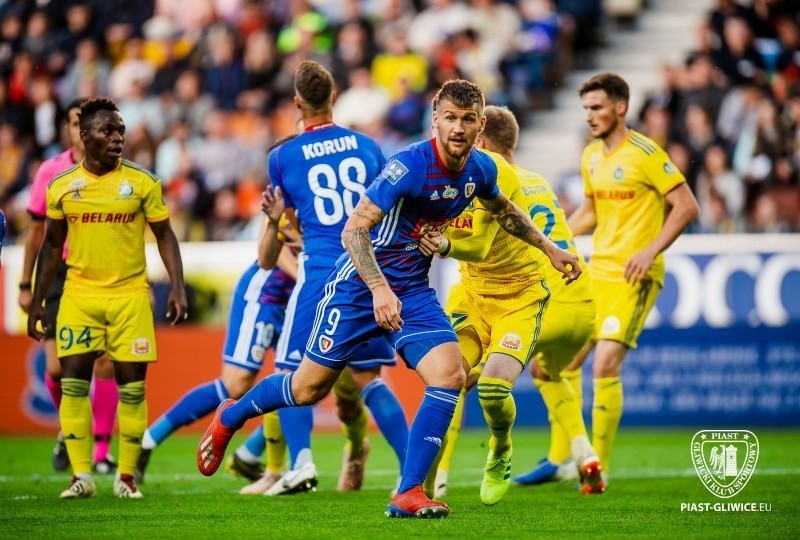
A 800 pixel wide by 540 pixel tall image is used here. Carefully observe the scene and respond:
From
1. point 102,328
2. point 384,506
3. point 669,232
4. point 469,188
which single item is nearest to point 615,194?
point 669,232

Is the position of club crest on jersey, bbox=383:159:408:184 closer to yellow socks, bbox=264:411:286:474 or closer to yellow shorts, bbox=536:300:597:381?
yellow shorts, bbox=536:300:597:381

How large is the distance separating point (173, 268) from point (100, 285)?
475mm

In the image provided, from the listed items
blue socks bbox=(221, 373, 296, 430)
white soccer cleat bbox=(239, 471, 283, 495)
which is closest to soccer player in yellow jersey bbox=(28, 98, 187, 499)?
white soccer cleat bbox=(239, 471, 283, 495)

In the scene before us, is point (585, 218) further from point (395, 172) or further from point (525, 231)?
point (395, 172)

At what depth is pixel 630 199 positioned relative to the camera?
31.6ft

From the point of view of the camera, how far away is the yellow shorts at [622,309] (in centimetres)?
941

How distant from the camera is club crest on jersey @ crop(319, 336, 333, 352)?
7.35 meters

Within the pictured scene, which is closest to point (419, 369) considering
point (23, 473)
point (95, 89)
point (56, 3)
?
point (23, 473)

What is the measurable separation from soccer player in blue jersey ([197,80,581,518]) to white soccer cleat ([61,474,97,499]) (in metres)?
1.68

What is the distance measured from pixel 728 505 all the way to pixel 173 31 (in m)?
17.0

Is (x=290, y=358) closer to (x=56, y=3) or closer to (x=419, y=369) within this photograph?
(x=419, y=369)

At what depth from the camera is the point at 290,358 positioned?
8.80 meters

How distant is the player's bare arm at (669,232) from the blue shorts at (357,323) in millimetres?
2242

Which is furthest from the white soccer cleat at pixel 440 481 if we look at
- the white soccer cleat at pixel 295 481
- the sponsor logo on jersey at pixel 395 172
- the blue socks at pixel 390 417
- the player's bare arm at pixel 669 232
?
the sponsor logo on jersey at pixel 395 172
